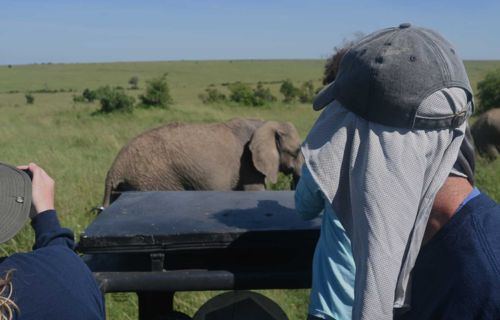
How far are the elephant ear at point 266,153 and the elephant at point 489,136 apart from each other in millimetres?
5333

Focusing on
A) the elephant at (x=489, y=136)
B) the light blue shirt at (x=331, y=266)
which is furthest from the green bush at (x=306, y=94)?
the light blue shirt at (x=331, y=266)

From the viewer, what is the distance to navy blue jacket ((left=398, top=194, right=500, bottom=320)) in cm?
138

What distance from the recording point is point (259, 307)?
2.65 meters

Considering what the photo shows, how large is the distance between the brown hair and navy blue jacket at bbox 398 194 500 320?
2.92 ft

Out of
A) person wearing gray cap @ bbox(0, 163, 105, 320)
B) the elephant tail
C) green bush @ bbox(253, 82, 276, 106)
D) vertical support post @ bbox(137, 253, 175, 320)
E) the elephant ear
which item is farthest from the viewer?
green bush @ bbox(253, 82, 276, 106)

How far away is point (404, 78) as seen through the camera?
1551 mm

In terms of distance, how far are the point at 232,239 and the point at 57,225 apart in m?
0.66

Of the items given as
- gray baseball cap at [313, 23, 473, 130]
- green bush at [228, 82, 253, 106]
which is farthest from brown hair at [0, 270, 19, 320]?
green bush at [228, 82, 253, 106]

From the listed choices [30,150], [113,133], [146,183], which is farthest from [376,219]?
[113,133]

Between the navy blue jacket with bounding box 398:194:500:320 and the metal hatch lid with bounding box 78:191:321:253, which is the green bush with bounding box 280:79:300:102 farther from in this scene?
the navy blue jacket with bounding box 398:194:500:320

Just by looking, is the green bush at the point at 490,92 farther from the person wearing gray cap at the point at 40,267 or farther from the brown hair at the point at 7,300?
the brown hair at the point at 7,300

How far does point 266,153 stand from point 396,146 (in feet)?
21.1

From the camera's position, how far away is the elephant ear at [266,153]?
7957mm

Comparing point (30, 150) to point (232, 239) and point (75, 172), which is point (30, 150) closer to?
point (75, 172)
